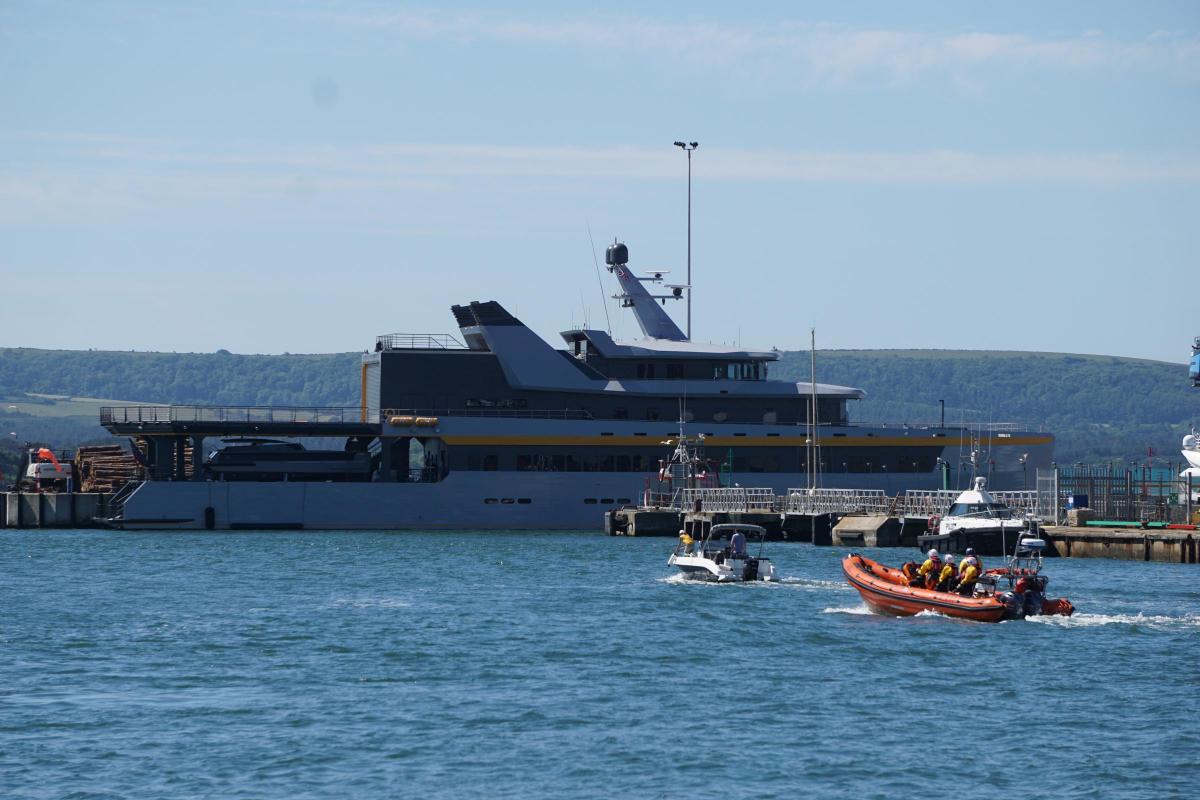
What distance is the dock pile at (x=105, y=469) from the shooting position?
7312 centimetres

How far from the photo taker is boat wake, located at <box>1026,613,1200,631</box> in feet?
125

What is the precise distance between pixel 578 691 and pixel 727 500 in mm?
38566

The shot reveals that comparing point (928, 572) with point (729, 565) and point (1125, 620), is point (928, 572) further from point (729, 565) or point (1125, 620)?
point (729, 565)

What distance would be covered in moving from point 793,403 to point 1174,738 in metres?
46.9

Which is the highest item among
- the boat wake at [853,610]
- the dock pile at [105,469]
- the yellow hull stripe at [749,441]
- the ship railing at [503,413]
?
the ship railing at [503,413]

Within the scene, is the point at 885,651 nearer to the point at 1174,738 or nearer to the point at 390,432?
the point at 1174,738

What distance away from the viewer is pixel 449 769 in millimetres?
24594

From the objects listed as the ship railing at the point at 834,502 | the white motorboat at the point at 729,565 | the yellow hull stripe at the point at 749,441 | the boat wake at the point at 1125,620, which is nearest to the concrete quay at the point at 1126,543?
the ship railing at the point at 834,502

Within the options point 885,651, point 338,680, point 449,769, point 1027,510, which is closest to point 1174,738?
point 885,651

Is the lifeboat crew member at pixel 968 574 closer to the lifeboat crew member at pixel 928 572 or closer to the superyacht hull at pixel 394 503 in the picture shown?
the lifeboat crew member at pixel 928 572

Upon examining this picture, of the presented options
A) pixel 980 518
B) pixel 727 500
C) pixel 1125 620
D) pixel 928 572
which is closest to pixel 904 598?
pixel 928 572

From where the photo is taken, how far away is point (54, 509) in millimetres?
72750

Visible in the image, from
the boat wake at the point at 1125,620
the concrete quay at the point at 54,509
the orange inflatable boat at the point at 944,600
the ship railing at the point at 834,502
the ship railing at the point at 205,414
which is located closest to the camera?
the boat wake at the point at 1125,620

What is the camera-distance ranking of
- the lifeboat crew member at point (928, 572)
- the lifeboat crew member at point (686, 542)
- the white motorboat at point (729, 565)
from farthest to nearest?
the lifeboat crew member at point (686, 542) < the white motorboat at point (729, 565) < the lifeboat crew member at point (928, 572)
